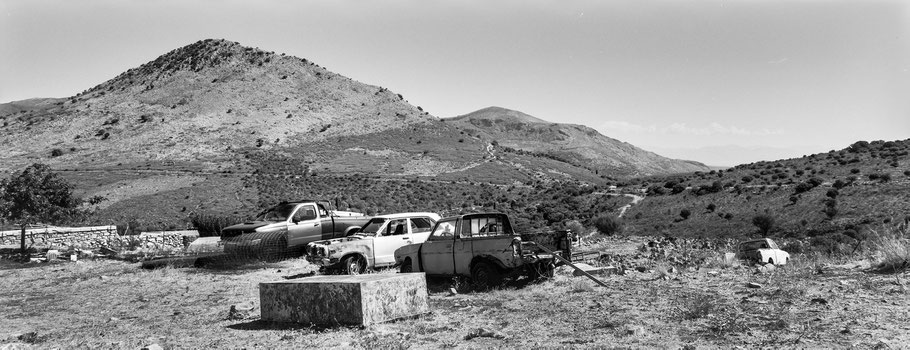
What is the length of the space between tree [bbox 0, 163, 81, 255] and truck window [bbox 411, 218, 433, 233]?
17436 millimetres

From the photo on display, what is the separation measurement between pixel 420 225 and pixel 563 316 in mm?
8795

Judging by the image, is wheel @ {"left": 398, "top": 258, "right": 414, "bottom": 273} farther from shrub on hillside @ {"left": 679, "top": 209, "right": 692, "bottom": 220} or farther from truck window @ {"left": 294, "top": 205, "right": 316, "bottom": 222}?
shrub on hillside @ {"left": 679, "top": 209, "right": 692, "bottom": 220}

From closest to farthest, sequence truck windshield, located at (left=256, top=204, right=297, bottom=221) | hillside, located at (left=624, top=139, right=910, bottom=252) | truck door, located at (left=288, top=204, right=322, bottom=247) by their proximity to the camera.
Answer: truck door, located at (left=288, top=204, right=322, bottom=247) < truck windshield, located at (left=256, top=204, right=297, bottom=221) < hillside, located at (left=624, top=139, right=910, bottom=252)

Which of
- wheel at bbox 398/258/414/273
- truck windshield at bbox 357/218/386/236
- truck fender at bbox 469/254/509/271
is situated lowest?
wheel at bbox 398/258/414/273

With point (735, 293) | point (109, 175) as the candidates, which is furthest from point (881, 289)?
point (109, 175)

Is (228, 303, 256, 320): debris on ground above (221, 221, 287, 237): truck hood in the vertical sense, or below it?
below

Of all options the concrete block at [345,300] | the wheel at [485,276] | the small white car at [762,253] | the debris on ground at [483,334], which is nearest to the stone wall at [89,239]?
the wheel at [485,276]

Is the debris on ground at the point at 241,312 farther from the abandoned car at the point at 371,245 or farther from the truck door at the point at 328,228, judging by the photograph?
the truck door at the point at 328,228

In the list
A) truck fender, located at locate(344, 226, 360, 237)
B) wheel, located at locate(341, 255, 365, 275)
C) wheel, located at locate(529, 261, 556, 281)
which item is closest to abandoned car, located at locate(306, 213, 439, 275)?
wheel, located at locate(341, 255, 365, 275)

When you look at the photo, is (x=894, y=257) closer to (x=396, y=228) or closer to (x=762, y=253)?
(x=762, y=253)

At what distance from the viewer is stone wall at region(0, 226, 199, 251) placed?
29.1 metres

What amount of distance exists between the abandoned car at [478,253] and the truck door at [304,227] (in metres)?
5.90

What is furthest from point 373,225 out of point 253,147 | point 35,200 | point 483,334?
point 253,147

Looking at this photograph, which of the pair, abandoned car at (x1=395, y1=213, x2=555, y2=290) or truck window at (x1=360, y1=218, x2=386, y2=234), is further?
truck window at (x1=360, y1=218, x2=386, y2=234)
